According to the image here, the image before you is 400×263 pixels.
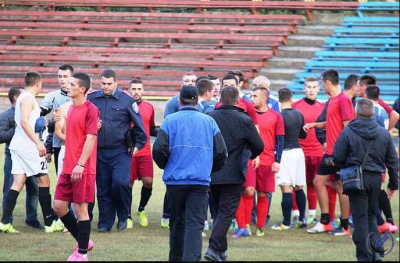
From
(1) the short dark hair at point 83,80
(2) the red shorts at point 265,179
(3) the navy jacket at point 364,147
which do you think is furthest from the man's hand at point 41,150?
(3) the navy jacket at point 364,147

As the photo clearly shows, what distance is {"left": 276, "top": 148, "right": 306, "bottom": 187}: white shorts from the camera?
1234cm

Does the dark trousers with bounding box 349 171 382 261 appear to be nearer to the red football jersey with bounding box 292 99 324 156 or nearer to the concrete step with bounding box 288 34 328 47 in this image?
the red football jersey with bounding box 292 99 324 156

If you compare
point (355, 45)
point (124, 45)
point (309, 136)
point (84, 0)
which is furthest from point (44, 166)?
point (355, 45)

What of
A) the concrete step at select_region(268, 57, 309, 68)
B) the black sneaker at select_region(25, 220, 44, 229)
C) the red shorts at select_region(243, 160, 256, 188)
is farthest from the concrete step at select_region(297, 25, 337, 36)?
the black sneaker at select_region(25, 220, 44, 229)

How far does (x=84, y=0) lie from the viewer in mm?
12141

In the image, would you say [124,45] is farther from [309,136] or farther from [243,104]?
[243,104]

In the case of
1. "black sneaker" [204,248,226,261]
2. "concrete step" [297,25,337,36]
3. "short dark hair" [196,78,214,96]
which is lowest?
"black sneaker" [204,248,226,261]

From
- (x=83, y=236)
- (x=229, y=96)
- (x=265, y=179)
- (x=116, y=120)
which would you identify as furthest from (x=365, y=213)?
(x=116, y=120)

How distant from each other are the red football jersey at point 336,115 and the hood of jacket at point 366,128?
6.49 ft

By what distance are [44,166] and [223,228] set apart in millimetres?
2635

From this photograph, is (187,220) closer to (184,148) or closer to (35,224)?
(184,148)

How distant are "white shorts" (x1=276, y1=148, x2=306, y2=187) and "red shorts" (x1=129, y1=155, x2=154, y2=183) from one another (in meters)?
1.64

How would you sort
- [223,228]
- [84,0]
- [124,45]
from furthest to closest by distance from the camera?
[124,45] → [84,0] → [223,228]

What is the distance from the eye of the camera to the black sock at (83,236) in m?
8.83
